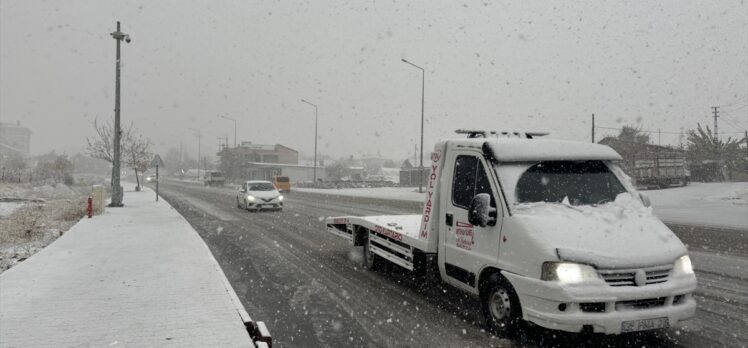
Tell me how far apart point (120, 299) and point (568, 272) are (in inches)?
206

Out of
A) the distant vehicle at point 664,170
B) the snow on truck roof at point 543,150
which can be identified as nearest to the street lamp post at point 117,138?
the snow on truck roof at point 543,150

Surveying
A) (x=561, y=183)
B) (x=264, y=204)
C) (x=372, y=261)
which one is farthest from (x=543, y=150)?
(x=264, y=204)

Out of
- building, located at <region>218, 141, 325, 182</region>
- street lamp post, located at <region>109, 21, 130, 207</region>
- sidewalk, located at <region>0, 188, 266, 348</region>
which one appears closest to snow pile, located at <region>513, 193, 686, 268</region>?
sidewalk, located at <region>0, 188, 266, 348</region>

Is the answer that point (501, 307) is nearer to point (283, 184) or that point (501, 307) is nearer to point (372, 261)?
point (372, 261)

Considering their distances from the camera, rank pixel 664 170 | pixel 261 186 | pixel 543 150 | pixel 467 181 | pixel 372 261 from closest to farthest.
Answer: pixel 543 150 → pixel 467 181 → pixel 372 261 → pixel 261 186 → pixel 664 170

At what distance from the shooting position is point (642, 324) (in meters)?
4.31

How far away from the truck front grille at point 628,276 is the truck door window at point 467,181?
4.40 ft

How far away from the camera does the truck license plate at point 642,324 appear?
4.26 meters

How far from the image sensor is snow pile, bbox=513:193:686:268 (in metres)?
4.35

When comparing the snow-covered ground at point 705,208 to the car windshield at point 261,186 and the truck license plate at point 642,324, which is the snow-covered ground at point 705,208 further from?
the car windshield at point 261,186

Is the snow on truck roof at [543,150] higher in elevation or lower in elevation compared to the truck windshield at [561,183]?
higher

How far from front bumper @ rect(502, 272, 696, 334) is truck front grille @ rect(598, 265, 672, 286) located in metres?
0.05

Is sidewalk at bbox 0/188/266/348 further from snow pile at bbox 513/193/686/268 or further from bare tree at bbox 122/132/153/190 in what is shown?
bare tree at bbox 122/132/153/190

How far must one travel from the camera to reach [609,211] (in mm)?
4988
